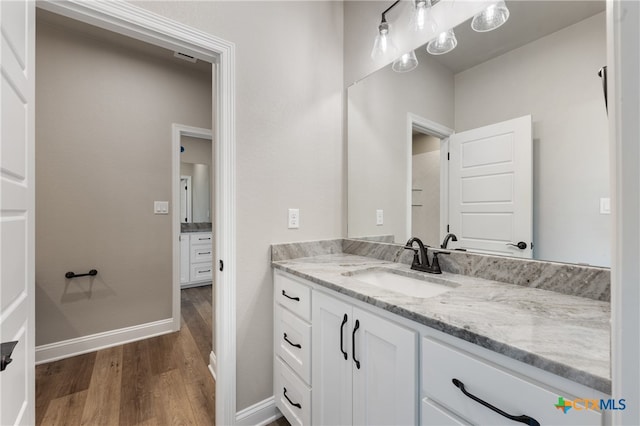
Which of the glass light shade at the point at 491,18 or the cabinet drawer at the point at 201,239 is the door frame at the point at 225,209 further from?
the cabinet drawer at the point at 201,239

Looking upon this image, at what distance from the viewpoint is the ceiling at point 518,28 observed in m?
0.99

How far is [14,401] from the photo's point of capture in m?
0.80

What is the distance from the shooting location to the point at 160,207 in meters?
2.70

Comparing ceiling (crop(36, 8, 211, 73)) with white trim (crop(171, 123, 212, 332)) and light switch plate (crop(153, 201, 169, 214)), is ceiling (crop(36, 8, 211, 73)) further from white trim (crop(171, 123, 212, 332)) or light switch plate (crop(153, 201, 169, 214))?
light switch plate (crop(153, 201, 169, 214))

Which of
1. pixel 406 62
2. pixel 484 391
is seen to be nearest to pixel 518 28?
pixel 406 62

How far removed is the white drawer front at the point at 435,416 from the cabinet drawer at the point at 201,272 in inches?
157

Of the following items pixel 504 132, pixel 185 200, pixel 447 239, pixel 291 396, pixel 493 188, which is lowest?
pixel 291 396

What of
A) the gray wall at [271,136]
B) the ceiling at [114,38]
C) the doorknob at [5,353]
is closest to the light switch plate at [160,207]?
the ceiling at [114,38]

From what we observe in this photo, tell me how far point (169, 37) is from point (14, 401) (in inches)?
59.1

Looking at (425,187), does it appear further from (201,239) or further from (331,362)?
(201,239)

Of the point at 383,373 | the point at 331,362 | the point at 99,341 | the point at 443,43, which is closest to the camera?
the point at 383,373

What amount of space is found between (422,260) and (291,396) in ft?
3.26

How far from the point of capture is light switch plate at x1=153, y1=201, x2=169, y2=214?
2674mm

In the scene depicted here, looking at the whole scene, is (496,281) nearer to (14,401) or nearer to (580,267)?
(580,267)
